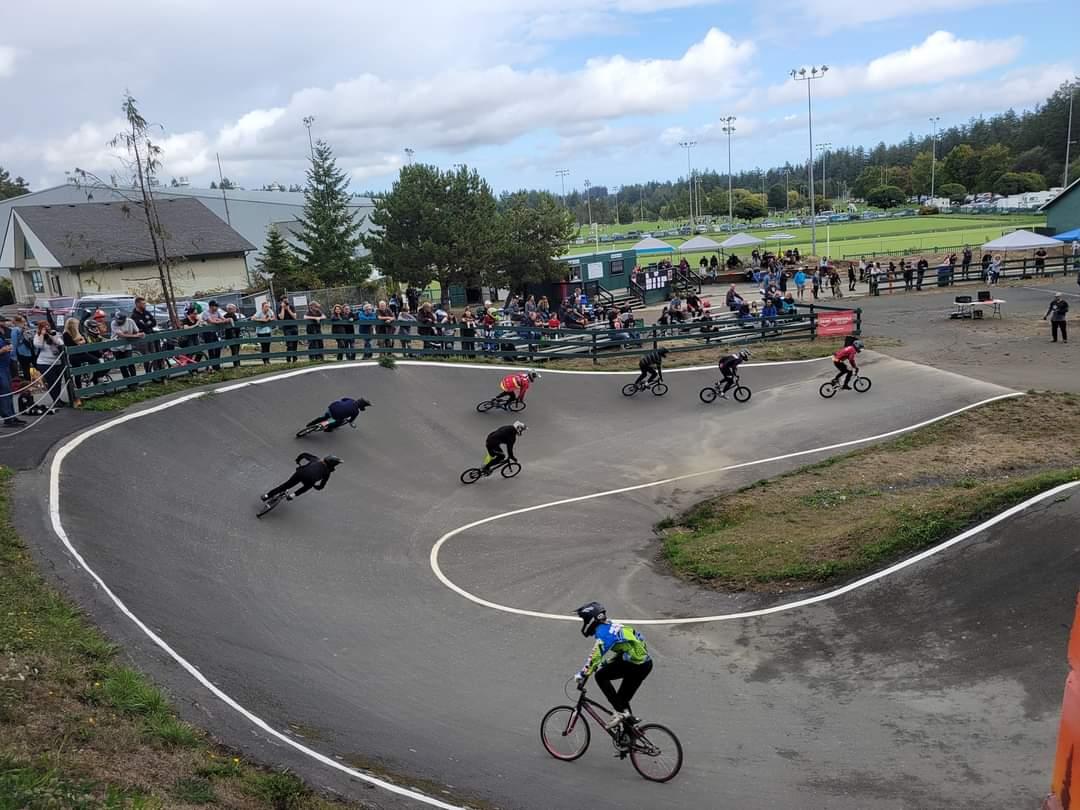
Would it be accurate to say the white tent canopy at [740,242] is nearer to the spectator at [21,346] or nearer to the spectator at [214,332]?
the spectator at [214,332]

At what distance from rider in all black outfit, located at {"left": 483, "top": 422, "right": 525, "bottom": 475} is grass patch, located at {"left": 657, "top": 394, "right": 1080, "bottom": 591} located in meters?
3.80

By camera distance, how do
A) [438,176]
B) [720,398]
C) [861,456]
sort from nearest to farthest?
[861,456] → [720,398] → [438,176]

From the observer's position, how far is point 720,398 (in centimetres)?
2381

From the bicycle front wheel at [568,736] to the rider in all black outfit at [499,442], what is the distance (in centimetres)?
922

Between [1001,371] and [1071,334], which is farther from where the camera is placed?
[1071,334]

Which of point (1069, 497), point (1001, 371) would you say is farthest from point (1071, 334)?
point (1069, 497)

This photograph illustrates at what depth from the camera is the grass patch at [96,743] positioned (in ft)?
18.6

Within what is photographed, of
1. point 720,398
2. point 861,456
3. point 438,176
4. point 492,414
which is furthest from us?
point 438,176

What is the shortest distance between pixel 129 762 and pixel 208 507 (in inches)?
331

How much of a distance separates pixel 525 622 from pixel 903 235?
315 feet

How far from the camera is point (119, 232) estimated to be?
50.3 metres

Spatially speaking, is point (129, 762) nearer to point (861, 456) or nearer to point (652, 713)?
point (652, 713)

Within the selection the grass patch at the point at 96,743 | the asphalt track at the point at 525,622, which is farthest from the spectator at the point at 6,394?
the grass patch at the point at 96,743

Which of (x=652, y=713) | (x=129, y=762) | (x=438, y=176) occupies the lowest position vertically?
(x=652, y=713)
